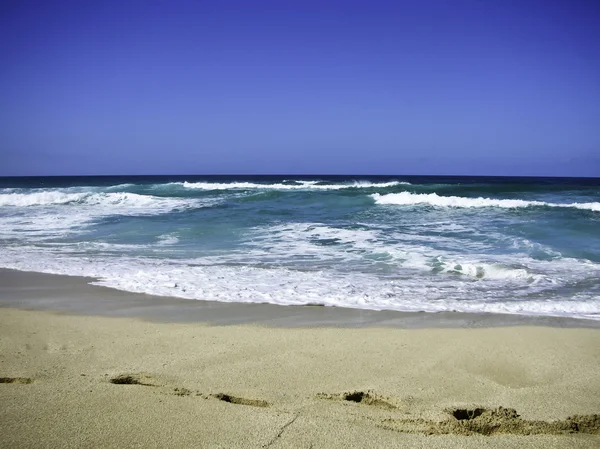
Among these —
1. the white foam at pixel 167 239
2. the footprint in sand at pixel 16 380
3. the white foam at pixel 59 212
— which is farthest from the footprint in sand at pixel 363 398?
the white foam at pixel 59 212

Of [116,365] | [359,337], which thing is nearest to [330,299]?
[359,337]

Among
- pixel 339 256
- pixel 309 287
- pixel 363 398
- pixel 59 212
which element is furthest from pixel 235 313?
pixel 59 212

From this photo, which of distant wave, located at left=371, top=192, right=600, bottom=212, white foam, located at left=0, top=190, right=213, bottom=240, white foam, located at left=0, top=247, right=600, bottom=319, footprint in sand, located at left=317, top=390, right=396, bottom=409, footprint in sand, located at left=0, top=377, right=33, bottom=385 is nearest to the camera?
footprint in sand, located at left=317, top=390, right=396, bottom=409

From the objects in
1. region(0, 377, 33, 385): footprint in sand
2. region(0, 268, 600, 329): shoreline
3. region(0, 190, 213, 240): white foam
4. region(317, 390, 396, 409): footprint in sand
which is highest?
region(0, 190, 213, 240): white foam

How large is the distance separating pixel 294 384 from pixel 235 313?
2213mm

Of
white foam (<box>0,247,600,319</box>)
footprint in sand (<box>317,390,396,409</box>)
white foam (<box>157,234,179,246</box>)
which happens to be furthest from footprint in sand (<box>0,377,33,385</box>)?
white foam (<box>157,234,179,246</box>)

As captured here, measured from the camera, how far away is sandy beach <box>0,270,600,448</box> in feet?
7.92

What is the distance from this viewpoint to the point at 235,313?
515cm

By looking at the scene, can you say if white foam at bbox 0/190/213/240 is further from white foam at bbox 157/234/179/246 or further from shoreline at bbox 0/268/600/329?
shoreline at bbox 0/268/600/329

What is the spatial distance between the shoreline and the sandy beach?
4.2 inches

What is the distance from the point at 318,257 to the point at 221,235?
12.6 ft

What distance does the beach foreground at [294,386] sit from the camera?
241 centimetres

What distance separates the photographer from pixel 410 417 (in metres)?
2.63

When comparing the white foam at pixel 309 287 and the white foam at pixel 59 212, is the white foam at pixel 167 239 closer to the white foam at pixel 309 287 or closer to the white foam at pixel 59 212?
the white foam at pixel 309 287
